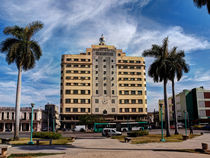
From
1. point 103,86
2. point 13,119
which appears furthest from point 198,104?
point 13,119

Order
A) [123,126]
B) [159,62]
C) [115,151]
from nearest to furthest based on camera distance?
1. [115,151]
2. [159,62]
3. [123,126]

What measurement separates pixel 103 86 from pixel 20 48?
208 feet

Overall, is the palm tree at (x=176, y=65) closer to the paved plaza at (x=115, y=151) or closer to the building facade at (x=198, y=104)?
the paved plaza at (x=115, y=151)

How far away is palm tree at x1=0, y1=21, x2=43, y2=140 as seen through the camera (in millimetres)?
29677

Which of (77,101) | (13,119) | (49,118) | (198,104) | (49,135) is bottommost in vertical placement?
(49,118)

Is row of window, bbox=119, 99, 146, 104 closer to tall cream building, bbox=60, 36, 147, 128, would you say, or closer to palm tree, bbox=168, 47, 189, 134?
tall cream building, bbox=60, 36, 147, 128

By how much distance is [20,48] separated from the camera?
3012 centimetres

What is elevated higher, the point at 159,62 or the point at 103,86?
the point at 103,86

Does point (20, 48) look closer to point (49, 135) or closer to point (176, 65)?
point (49, 135)

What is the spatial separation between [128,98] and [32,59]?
6560cm

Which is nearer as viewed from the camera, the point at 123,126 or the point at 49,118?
the point at 123,126

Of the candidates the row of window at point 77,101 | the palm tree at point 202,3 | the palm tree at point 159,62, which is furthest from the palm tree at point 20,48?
the row of window at point 77,101

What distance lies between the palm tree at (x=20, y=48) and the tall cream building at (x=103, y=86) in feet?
189

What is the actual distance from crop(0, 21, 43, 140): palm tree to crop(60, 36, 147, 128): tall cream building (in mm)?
57625
